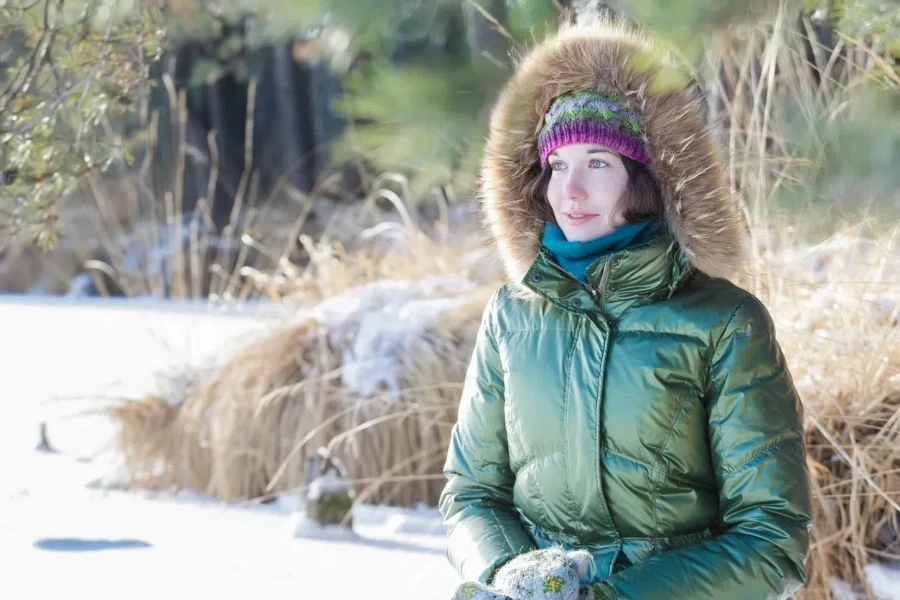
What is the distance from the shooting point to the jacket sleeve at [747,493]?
1.52 metres

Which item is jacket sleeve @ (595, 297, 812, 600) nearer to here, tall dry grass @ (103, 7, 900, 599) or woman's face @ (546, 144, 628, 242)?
woman's face @ (546, 144, 628, 242)

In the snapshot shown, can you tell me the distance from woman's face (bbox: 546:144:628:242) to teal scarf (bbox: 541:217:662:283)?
0.02 meters

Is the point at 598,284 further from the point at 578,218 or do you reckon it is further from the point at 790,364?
the point at 790,364

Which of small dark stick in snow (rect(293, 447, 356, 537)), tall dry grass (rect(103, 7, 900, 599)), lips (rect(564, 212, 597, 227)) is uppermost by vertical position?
lips (rect(564, 212, 597, 227))

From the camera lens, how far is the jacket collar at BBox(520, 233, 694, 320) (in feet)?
5.60

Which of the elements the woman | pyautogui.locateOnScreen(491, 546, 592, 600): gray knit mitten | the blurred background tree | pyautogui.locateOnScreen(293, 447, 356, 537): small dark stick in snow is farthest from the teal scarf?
pyautogui.locateOnScreen(293, 447, 356, 537): small dark stick in snow

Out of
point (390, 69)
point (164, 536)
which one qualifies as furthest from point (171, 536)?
point (390, 69)

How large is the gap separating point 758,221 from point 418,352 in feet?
5.00

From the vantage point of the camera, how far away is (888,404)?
279cm

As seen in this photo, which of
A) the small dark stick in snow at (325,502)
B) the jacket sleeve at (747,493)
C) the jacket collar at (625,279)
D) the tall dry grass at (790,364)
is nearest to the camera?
the jacket sleeve at (747,493)

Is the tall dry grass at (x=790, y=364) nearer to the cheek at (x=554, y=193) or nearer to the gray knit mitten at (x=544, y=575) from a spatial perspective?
the cheek at (x=554, y=193)

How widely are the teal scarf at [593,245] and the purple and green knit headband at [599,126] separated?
13 centimetres

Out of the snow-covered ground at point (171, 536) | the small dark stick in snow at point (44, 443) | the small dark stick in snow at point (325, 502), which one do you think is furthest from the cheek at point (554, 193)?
the small dark stick in snow at point (44, 443)

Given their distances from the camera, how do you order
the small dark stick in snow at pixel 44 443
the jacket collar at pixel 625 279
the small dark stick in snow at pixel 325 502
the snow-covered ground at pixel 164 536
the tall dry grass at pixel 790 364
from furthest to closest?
1. the small dark stick in snow at pixel 44 443
2. the small dark stick in snow at pixel 325 502
3. the snow-covered ground at pixel 164 536
4. the tall dry grass at pixel 790 364
5. the jacket collar at pixel 625 279
